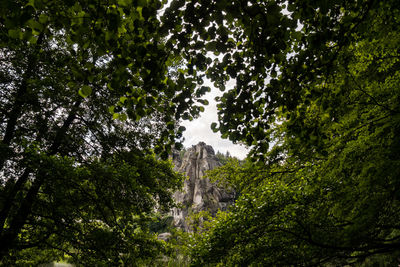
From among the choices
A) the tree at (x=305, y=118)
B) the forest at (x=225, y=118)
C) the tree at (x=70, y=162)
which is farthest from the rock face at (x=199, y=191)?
the tree at (x=305, y=118)

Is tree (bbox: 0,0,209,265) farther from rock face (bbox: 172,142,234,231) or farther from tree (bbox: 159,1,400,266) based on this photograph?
rock face (bbox: 172,142,234,231)

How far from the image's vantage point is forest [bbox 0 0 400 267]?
1.70 meters

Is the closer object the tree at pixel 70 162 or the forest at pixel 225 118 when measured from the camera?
the forest at pixel 225 118

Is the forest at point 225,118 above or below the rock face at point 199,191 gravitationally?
below

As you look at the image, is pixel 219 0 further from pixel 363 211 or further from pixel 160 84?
pixel 363 211

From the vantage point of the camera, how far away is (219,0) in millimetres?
1562

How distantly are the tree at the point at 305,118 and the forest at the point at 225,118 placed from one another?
19mm

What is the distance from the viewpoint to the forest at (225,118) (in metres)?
1.70

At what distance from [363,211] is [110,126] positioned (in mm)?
6124

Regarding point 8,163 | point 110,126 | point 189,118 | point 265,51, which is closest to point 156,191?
point 110,126

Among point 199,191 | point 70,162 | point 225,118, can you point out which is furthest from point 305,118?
point 199,191

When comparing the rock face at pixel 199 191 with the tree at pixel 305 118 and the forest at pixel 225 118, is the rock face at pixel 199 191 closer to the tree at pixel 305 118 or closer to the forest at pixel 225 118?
the forest at pixel 225 118

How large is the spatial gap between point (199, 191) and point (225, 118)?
38.6 m

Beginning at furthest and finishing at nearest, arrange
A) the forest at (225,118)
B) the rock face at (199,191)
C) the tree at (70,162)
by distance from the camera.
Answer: the rock face at (199,191) → the tree at (70,162) → the forest at (225,118)
